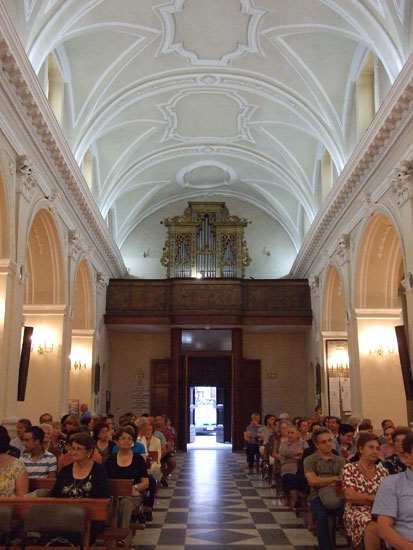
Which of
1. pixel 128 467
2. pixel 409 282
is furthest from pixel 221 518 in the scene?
pixel 409 282

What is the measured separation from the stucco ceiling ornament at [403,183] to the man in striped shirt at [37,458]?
656 cm

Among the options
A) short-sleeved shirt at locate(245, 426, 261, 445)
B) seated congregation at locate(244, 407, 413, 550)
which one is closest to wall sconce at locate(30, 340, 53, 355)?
short-sleeved shirt at locate(245, 426, 261, 445)

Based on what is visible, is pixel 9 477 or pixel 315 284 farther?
pixel 315 284

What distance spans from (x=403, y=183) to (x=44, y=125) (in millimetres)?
6015

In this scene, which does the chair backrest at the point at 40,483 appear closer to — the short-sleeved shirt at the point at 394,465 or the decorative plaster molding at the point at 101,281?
the short-sleeved shirt at the point at 394,465

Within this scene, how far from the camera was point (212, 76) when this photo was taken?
1448 cm

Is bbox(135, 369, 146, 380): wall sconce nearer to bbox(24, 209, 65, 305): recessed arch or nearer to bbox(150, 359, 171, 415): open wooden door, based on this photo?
bbox(150, 359, 171, 415): open wooden door

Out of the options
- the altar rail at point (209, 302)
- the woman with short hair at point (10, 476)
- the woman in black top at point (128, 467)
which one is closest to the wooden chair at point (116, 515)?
the woman in black top at point (128, 467)

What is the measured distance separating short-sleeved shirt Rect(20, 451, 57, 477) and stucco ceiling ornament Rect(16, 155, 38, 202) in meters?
4.79

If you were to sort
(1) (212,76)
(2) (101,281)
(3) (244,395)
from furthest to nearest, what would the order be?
(3) (244,395) → (2) (101,281) → (1) (212,76)

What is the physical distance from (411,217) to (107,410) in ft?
43.6

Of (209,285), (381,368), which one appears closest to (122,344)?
(209,285)

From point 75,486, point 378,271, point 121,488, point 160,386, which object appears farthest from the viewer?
point 160,386

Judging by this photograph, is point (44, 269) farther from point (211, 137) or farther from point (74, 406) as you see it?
point (211, 137)
